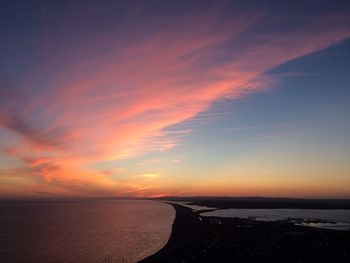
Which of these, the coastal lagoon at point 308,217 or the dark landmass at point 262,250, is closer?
the dark landmass at point 262,250

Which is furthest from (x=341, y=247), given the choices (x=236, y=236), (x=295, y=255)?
(x=236, y=236)

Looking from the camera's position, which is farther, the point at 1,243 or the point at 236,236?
the point at 1,243

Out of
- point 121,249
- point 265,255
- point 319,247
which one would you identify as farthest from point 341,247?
point 121,249

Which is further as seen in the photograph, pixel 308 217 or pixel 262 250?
pixel 308 217

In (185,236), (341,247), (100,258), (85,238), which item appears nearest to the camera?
(341,247)

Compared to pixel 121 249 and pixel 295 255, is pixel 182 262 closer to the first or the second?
pixel 295 255

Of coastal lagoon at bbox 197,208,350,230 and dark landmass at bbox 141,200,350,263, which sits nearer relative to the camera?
dark landmass at bbox 141,200,350,263

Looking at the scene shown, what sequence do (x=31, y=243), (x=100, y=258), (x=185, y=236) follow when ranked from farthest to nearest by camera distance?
1. (x=31, y=243)
2. (x=185, y=236)
3. (x=100, y=258)

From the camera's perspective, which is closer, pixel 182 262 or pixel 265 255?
pixel 182 262

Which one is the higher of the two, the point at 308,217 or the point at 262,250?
the point at 308,217
